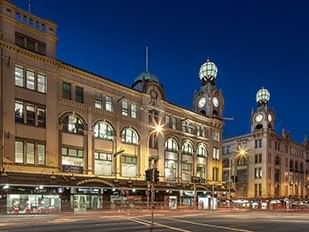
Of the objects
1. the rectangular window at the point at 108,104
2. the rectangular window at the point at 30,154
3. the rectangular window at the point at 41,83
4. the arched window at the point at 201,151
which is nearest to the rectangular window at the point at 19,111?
the rectangular window at the point at 30,154

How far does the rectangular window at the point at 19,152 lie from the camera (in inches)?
1919

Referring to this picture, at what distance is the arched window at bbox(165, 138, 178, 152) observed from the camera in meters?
74.0

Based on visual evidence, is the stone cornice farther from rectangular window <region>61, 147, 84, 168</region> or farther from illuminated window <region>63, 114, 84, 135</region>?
rectangular window <region>61, 147, 84, 168</region>

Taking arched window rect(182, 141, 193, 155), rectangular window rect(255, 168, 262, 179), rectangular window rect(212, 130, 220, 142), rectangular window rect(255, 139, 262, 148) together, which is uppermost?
rectangular window rect(212, 130, 220, 142)

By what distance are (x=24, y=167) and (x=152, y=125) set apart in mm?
25068

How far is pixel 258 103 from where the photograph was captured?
12638cm

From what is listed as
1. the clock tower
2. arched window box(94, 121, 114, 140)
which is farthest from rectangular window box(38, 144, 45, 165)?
the clock tower

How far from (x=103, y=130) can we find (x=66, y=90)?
25.5 feet

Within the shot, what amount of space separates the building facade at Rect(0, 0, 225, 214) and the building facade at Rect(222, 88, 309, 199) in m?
42.8

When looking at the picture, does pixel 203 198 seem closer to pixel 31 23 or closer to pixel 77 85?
pixel 77 85

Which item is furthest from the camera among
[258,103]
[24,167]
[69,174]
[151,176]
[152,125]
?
[258,103]

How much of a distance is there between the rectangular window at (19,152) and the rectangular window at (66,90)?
8.76 metres

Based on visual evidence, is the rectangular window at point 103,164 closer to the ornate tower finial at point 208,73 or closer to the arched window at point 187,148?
the arched window at point 187,148

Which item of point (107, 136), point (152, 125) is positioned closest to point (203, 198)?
point (152, 125)
